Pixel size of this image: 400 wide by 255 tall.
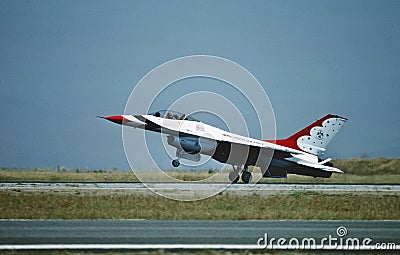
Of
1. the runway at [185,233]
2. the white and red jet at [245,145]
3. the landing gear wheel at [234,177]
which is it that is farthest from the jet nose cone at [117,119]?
the runway at [185,233]

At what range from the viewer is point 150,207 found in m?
20.4

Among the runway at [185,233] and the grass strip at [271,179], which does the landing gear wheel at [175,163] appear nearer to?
the grass strip at [271,179]

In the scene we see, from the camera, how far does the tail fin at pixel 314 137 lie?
4009cm

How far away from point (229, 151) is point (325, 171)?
6.22m

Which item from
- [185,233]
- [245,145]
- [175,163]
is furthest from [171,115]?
[185,233]

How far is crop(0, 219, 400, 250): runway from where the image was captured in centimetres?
1218

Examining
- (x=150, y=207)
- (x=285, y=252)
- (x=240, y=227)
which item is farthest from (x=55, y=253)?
(x=150, y=207)

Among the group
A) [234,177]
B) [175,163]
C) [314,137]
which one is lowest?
[234,177]

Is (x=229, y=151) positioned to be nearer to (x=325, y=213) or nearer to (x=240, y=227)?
(x=325, y=213)

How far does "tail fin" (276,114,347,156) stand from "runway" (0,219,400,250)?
23.2 metres

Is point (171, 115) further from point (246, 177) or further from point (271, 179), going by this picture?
point (271, 179)

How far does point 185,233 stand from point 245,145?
25.0m

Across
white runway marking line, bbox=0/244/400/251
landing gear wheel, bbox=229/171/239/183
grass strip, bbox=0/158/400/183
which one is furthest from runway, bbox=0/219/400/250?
grass strip, bbox=0/158/400/183

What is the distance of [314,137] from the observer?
40188 millimetres
